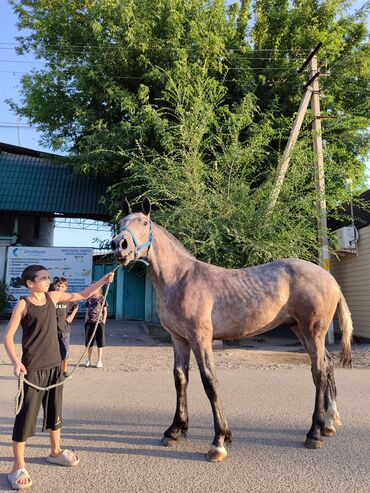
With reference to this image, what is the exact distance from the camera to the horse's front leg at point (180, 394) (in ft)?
13.8

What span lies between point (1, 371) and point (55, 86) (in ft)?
39.8

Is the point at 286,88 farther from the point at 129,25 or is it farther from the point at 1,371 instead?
the point at 1,371

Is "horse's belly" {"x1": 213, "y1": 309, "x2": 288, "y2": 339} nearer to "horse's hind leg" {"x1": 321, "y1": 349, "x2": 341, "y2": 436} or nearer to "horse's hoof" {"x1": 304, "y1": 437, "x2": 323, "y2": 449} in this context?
"horse's hind leg" {"x1": 321, "y1": 349, "x2": 341, "y2": 436}

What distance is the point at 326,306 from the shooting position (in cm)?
450

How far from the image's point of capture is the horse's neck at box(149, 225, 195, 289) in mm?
4344

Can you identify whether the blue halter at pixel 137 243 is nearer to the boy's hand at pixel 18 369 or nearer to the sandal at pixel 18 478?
the boy's hand at pixel 18 369

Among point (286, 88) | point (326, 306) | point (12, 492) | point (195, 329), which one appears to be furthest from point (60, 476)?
point (286, 88)

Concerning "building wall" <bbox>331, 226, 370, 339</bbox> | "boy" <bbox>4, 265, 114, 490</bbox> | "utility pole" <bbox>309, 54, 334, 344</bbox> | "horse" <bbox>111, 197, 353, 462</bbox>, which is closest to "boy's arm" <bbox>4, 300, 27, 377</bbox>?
"boy" <bbox>4, 265, 114, 490</bbox>

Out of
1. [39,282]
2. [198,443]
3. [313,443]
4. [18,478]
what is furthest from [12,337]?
[313,443]

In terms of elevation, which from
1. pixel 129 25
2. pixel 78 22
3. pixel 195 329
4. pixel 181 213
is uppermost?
pixel 78 22

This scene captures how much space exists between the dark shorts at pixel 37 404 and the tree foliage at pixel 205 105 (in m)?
7.14

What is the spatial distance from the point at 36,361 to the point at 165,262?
1.60m

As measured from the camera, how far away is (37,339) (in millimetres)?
3605

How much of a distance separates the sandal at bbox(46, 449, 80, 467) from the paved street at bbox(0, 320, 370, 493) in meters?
0.06
